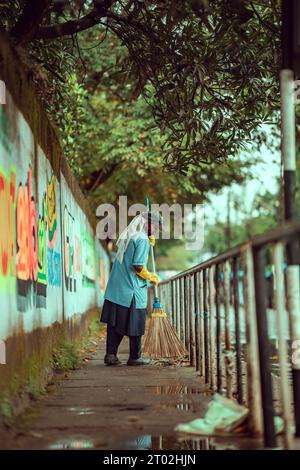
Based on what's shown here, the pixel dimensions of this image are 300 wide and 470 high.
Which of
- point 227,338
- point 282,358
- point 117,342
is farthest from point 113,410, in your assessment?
point 117,342

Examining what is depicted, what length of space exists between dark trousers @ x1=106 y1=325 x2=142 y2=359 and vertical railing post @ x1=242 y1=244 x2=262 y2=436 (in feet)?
14.6

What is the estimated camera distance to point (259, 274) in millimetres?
4535

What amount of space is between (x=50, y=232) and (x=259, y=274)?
407 cm

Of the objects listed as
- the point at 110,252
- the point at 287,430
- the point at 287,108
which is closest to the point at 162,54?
the point at 287,108

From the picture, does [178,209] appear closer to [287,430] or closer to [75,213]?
[75,213]

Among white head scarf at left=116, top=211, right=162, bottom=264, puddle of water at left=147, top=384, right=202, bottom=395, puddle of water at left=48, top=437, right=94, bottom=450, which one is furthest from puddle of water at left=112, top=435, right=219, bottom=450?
white head scarf at left=116, top=211, right=162, bottom=264

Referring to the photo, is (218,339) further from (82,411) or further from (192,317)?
(192,317)

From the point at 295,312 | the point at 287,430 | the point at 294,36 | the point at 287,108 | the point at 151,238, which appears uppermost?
the point at 294,36

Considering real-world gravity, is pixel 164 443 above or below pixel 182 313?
below

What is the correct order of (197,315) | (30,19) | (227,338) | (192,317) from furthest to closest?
(192,317), (197,315), (30,19), (227,338)

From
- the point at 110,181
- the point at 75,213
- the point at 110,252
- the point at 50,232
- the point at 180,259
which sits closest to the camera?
the point at 50,232

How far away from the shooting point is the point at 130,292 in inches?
360

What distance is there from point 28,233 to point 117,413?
5.85ft

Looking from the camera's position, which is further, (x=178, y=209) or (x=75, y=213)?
(x=178, y=209)
